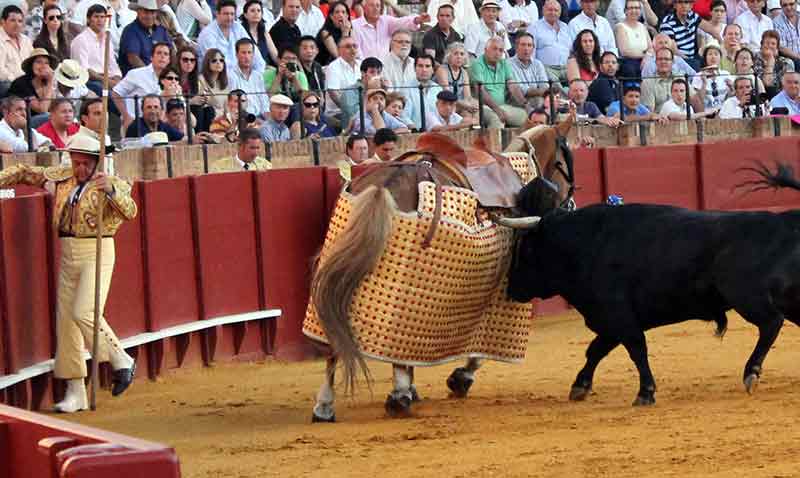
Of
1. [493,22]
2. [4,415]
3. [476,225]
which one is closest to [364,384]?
[476,225]

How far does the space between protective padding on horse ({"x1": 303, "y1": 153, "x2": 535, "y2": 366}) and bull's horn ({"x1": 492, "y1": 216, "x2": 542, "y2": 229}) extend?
56mm

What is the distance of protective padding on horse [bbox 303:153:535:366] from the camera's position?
8.08 m

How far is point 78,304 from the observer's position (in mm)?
9117

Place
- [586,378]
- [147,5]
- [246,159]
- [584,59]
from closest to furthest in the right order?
[586,378], [246,159], [147,5], [584,59]

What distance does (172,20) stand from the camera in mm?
12531

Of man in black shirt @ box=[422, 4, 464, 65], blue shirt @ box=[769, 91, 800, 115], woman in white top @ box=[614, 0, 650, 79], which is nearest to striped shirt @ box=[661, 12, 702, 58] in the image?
woman in white top @ box=[614, 0, 650, 79]

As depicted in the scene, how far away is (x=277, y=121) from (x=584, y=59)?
Answer: 12.1ft

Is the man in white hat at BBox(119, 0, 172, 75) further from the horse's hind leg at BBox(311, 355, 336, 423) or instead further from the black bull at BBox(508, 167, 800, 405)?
the horse's hind leg at BBox(311, 355, 336, 423)

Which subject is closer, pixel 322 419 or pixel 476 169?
pixel 322 419

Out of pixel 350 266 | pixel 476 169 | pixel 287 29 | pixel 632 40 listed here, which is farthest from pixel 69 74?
pixel 632 40

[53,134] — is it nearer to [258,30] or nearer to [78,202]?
[78,202]

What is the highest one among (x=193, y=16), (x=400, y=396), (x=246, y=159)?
(x=193, y=16)

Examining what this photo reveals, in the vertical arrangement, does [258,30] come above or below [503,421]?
above

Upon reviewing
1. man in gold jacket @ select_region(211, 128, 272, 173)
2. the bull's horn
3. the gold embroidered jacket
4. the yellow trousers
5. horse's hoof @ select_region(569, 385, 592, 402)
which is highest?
man in gold jacket @ select_region(211, 128, 272, 173)
